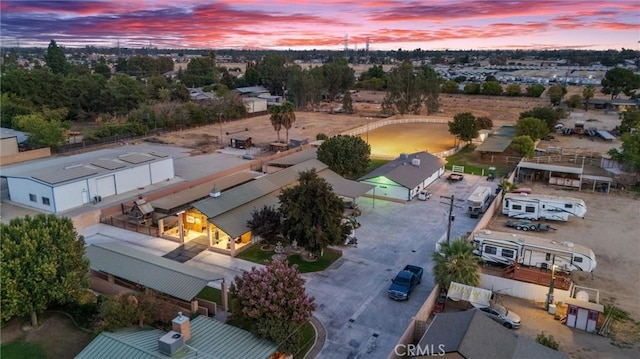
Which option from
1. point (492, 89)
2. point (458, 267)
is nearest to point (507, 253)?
point (458, 267)

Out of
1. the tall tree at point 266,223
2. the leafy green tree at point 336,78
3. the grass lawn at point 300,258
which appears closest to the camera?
the grass lawn at point 300,258

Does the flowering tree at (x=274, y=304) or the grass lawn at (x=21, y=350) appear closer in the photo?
the flowering tree at (x=274, y=304)

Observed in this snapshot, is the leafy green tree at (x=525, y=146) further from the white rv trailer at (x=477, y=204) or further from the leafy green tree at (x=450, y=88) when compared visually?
the leafy green tree at (x=450, y=88)

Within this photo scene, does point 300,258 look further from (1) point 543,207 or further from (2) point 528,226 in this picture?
(1) point 543,207

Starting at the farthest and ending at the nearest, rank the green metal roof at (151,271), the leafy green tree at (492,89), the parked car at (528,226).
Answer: the leafy green tree at (492,89) → the parked car at (528,226) → the green metal roof at (151,271)

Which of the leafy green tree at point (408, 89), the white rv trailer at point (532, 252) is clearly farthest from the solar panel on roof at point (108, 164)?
the leafy green tree at point (408, 89)

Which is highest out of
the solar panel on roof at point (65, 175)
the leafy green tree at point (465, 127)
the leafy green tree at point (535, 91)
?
the leafy green tree at point (535, 91)
